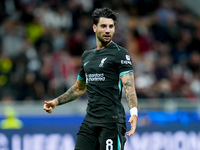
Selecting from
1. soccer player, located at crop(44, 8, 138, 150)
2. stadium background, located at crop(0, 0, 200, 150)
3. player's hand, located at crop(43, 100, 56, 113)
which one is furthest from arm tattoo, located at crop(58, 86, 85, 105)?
stadium background, located at crop(0, 0, 200, 150)

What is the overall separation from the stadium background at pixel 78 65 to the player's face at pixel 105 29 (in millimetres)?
4173

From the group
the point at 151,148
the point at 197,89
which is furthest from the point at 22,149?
the point at 197,89

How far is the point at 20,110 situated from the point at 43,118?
0.58m

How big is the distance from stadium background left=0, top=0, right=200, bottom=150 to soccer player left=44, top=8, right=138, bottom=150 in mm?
3862

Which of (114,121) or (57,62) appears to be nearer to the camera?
(114,121)

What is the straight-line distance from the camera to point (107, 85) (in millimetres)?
5660

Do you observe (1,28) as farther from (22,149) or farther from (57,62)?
(22,149)

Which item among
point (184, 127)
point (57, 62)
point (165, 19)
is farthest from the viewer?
point (165, 19)

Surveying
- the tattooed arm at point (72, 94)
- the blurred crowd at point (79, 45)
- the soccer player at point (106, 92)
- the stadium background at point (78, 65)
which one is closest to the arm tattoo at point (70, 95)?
the tattooed arm at point (72, 94)

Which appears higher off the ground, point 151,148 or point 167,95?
point 167,95

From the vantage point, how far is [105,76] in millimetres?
5664

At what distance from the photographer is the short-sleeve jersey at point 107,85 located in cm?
562

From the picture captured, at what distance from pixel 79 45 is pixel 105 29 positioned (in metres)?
7.72

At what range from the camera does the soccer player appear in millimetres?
5582
